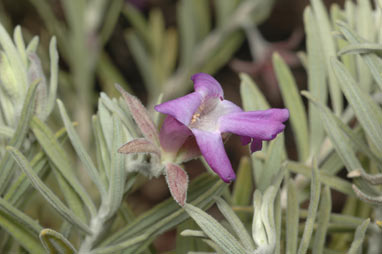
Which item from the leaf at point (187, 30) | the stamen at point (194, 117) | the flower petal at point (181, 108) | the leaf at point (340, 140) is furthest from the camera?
the leaf at point (187, 30)

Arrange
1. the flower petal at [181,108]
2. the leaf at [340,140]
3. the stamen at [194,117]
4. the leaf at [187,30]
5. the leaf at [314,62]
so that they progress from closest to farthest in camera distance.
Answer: the flower petal at [181,108]
the stamen at [194,117]
the leaf at [340,140]
the leaf at [314,62]
the leaf at [187,30]

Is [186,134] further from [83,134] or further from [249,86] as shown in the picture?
[83,134]

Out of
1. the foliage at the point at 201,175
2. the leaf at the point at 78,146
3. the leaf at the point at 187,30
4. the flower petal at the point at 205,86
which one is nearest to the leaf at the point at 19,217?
the foliage at the point at 201,175

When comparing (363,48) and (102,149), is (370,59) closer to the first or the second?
(363,48)

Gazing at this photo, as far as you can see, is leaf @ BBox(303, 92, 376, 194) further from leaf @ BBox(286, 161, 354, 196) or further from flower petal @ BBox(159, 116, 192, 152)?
flower petal @ BBox(159, 116, 192, 152)

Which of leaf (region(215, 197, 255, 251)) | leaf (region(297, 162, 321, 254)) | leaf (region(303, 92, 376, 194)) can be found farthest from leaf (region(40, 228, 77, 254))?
leaf (region(303, 92, 376, 194))

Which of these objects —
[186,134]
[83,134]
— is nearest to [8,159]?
[186,134]

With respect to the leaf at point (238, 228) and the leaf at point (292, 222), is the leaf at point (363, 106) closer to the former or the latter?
the leaf at point (292, 222)
